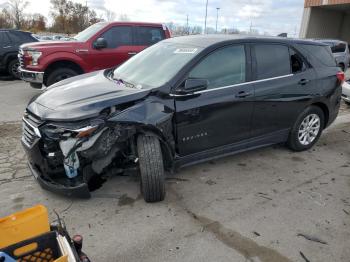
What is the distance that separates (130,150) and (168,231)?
0.93 m

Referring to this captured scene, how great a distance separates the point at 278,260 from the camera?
8.85 ft

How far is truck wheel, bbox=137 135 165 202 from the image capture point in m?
3.26

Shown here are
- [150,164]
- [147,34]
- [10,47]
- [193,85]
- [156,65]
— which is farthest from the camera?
[10,47]

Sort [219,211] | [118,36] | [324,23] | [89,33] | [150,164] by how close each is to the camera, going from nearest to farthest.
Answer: [150,164] < [219,211] < [89,33] < [118,36] < [324,23]

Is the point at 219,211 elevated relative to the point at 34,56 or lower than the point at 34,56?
lower

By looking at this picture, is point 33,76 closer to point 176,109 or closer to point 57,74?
point 57,74

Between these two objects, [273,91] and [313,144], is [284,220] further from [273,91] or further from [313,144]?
[313,144]

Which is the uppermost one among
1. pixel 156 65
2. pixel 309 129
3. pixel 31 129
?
pixel 156 65

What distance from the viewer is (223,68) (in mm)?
3910

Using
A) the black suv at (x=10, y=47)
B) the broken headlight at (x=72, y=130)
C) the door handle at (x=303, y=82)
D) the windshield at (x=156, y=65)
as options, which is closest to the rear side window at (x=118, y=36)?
the windshield at (x=156, y=65)

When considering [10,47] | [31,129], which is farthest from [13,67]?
[31,129]

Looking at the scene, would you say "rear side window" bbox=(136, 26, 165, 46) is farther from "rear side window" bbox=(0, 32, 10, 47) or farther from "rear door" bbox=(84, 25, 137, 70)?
"rear side window" bbox=(0, 32, 10, 47)

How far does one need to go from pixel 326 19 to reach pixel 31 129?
29.1 m

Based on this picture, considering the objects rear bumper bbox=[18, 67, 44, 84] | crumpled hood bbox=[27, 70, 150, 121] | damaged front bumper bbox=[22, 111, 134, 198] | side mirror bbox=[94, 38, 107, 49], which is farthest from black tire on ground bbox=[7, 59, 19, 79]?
damaged front bumper bbox=[22, 111, 134, 198]
